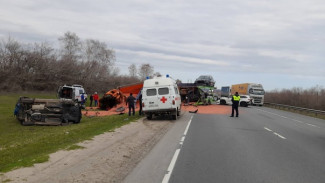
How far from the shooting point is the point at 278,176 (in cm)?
691

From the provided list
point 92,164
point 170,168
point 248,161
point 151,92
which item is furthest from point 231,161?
point 151,92

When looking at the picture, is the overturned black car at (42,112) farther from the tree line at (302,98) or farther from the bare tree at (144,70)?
the bare tree at (144,70)

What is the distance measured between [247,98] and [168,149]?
33348mm

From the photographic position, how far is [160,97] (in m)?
20.3

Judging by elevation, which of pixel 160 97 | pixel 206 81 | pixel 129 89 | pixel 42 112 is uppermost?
pixel 206 81

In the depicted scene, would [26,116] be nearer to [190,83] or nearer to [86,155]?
[86,155]

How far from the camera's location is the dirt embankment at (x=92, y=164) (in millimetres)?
6586

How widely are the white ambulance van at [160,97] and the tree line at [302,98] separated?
30933 mm

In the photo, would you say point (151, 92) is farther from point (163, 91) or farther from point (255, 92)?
point (255, 92)

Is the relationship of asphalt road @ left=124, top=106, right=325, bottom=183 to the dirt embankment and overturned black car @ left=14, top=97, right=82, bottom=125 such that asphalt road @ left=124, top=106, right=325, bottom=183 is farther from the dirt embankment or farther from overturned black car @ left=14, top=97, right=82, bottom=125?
overturned black car @ left=14, top=97, right=82, bottom=125

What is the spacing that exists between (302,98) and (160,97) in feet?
124

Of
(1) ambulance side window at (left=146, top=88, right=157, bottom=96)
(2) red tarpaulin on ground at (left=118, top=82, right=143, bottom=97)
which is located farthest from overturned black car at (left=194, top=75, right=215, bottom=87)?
(1) ambulance side window at (left=146, top=88, right=157, bottom=96)

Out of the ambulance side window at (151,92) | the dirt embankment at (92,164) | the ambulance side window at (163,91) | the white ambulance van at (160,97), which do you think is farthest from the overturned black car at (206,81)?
the dirt embankment at (92,164)

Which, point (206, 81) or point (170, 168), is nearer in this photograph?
point (170, 168)
